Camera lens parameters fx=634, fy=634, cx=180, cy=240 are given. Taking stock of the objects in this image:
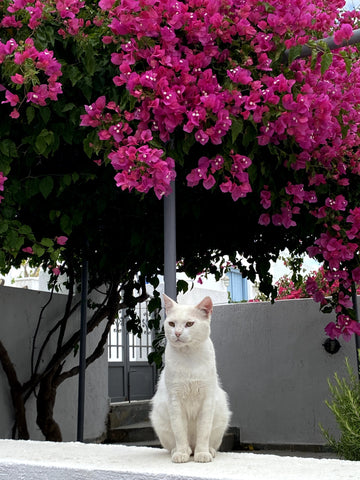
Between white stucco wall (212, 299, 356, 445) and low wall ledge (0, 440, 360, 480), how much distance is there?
4.18 metres

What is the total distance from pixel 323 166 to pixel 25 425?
10.6ft

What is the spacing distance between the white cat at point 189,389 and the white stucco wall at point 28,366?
330 cm

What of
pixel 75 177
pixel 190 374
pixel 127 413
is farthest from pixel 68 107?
pixel 127 413

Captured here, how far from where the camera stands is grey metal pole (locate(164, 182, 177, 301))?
7.77 ft

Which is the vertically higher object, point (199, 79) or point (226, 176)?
point (199, 79)

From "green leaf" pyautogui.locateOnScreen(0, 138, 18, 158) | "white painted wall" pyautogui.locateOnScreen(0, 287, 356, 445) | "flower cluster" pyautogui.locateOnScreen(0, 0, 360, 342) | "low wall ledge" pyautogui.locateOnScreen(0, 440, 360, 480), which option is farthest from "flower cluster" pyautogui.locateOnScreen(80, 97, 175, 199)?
"white painted wall" pyautogui.locateOnScreen(0, 287, 356, 445)

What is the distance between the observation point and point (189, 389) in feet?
5.85

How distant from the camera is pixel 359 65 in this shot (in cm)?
275

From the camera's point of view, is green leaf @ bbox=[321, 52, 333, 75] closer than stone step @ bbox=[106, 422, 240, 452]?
Yes

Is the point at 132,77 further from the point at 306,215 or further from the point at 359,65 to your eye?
the point at 306,215

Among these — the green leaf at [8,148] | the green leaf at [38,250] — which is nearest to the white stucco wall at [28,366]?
the green leaf at [38,250]

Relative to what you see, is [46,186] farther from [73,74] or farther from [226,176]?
[226,176]

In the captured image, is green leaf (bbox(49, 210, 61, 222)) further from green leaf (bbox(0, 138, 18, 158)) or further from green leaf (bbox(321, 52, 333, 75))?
green leaf (bbox(321, 52, 333, 75))

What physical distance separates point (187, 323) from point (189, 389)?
185 mm
